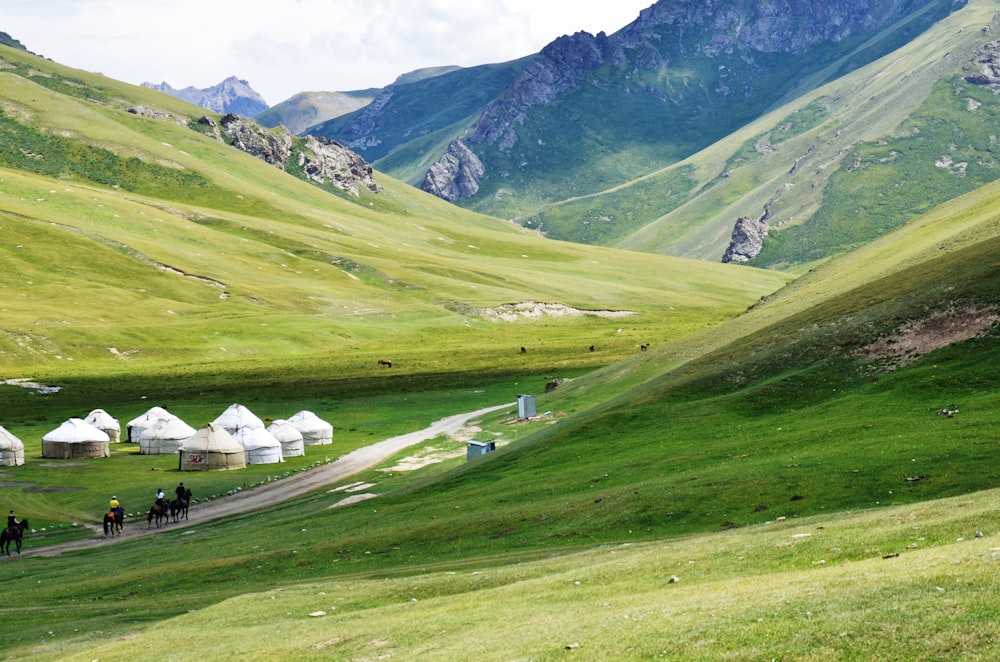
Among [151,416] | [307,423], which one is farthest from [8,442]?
[307,423]

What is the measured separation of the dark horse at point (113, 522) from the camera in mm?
71375

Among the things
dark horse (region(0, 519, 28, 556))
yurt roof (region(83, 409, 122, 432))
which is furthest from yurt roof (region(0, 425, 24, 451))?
dark horse (region(0, 519, 28, 556))

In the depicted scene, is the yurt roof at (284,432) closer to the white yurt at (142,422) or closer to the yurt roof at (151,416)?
the yurt roof at (151,416)

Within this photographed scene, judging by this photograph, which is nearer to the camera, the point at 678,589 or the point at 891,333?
the point at 678,589

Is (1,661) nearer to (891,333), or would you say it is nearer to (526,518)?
(526,518)

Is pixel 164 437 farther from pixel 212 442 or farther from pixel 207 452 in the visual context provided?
pixel 212 442

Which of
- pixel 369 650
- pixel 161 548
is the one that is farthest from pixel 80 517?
pixel 369 650

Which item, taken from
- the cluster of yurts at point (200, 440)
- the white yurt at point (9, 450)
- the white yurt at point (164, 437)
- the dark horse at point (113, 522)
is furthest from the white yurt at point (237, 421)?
the dark horse at point (113, 522)

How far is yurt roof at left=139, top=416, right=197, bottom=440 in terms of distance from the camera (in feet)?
352

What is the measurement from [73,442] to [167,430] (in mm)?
9264

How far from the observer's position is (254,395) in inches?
5468

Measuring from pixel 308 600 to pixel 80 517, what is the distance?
1789 inches

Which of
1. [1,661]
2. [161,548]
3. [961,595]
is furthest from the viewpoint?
[161,548]

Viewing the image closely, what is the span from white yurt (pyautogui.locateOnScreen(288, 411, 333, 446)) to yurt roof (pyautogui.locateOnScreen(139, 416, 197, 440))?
11.2 m
